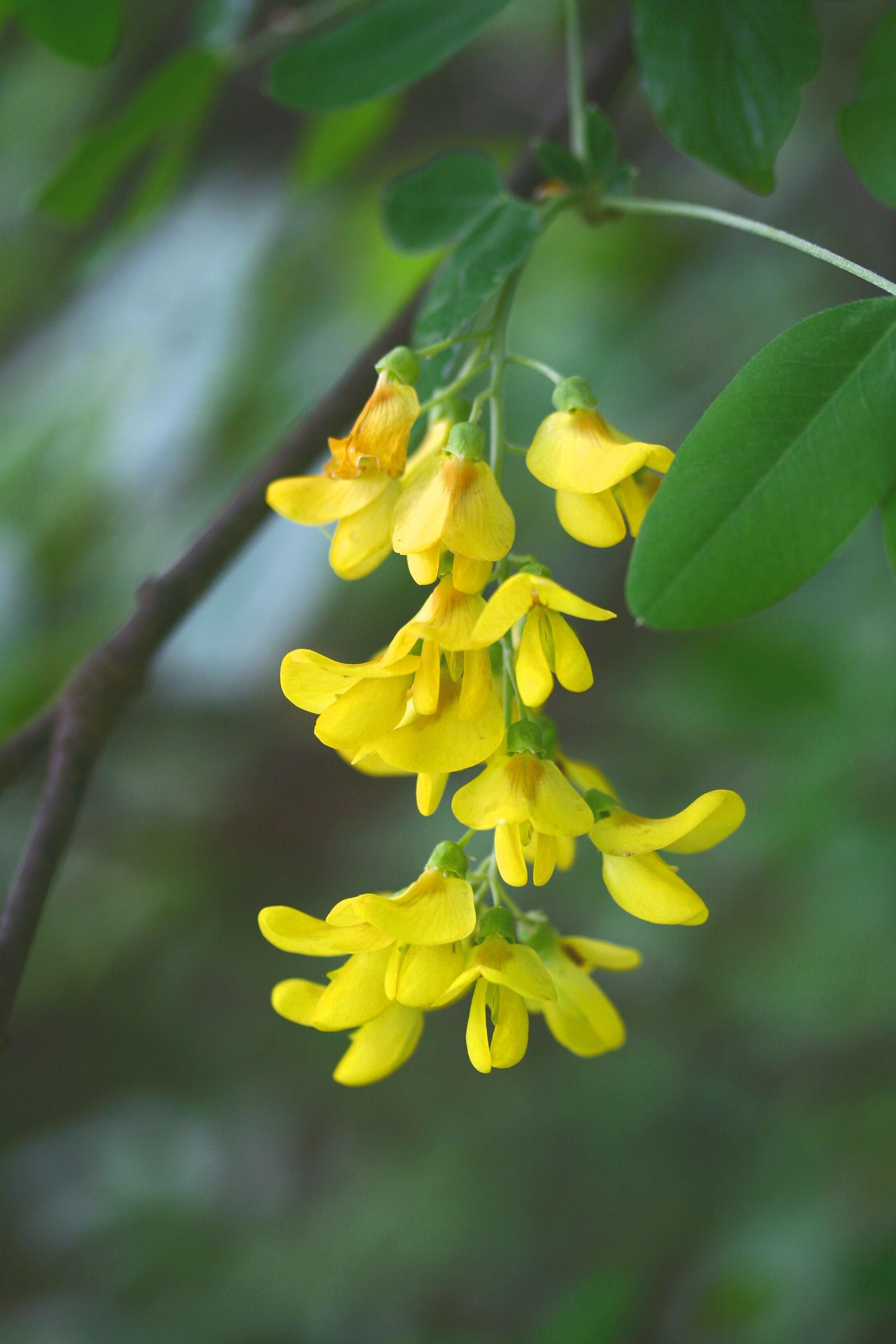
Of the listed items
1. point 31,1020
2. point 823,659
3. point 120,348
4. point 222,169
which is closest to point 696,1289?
point 823,659

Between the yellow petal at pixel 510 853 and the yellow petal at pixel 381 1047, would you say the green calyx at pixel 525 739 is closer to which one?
the yellow petal at pixel 510 853

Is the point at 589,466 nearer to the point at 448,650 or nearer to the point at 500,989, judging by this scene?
the point at 448,650

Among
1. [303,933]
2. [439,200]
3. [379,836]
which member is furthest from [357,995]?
[379,836]

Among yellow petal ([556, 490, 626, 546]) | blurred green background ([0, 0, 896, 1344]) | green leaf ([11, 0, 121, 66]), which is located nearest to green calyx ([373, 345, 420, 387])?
yellow petal ([556, 490, 626, 546])

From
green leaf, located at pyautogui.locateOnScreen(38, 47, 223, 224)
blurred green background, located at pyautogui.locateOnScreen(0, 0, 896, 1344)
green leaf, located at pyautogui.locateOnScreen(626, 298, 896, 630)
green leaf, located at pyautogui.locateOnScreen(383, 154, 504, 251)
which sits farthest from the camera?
blurred green background, located at pyautogui.locateOnScreen(0, 0, 896, 1344)

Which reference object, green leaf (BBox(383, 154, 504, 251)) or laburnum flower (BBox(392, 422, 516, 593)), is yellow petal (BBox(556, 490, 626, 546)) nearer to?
laburnum flower (BBox(392, 422, 516, 593))

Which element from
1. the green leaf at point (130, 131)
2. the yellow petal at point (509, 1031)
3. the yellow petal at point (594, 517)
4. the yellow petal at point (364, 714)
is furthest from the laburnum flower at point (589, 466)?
the green leaf at point (130, 131)
